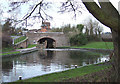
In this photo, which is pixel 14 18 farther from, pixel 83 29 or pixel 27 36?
pixel 83 29

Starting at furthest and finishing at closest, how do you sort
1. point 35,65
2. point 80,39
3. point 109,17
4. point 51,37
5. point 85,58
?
point 51,37, point 80,39, point 85,58, point 35,65, point 109,17

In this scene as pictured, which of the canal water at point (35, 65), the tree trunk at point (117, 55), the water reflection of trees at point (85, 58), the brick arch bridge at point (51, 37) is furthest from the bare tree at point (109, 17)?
the brick arch bridge at point (51, 37)

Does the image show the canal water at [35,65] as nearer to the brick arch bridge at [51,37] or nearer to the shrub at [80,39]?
the shrub at [80,39]

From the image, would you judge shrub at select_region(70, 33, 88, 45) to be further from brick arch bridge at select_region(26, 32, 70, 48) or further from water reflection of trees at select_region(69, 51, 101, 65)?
water reflection of trees at select_region(69, 51, 101, 65)

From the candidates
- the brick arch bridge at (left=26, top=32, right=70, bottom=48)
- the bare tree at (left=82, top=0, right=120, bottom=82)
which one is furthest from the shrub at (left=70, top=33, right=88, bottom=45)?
the bare tree at (left=82, top=0, right=120, bottom=82)

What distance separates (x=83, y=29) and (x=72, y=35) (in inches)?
251

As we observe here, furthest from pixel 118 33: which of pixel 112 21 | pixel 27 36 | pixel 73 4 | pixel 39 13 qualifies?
pixel 27 36

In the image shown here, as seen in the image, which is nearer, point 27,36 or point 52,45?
point 27,36

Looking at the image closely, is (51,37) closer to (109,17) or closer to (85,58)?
(85,58)

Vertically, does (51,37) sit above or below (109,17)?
below

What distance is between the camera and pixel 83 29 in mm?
44656

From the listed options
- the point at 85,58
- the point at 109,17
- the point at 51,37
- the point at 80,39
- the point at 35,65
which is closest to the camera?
the point at 109,17

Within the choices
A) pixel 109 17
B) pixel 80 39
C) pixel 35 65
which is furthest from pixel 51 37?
pixel 109 17

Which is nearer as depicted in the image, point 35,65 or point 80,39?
point 35,65
